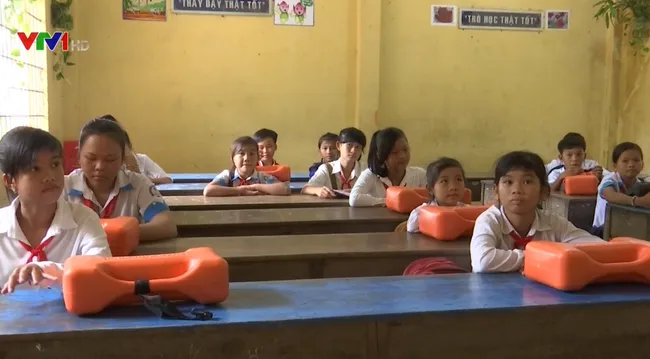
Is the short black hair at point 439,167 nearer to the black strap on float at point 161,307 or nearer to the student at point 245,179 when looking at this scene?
the student at point 245,179

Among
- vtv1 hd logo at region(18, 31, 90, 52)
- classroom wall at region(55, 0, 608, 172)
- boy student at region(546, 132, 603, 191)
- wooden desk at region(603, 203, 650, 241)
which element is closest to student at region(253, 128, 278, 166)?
classroom wall at region(55, 0, 608, 172)

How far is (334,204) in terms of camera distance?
11.4 ft

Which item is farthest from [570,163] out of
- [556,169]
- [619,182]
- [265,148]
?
[265,148]

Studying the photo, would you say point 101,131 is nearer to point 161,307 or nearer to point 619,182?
point 161,307

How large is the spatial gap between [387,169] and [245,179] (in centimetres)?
96

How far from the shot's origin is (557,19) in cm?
688

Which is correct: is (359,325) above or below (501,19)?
below

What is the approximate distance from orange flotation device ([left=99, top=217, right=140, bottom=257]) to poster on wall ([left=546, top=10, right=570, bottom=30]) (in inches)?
234

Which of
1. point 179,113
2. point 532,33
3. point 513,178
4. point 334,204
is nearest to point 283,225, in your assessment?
point 334,204

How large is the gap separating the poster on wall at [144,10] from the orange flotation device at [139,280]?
5098 mm

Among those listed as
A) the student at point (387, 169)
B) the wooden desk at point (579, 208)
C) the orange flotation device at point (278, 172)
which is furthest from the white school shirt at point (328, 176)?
the wooden desk at point (579, 208)

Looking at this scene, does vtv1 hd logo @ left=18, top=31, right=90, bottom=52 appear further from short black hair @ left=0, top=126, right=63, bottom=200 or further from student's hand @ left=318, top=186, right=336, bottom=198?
short black hair @ left=0, top=126, right=63, bottom=200

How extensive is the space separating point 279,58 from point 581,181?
3.19 metres

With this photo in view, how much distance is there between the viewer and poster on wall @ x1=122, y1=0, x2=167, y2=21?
19.9ft
